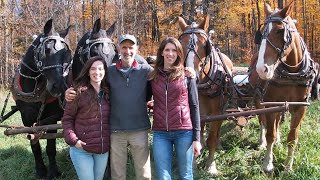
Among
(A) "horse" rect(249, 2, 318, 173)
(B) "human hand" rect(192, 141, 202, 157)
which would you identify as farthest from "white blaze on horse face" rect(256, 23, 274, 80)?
(B) "human hand" rect(192, 141, 202, 157)

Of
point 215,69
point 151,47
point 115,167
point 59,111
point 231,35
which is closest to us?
point 115,167

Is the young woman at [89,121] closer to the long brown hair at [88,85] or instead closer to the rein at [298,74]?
the long brown hair at [88,85]

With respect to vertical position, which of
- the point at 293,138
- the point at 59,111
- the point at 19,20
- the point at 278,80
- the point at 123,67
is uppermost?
the point at 19,20

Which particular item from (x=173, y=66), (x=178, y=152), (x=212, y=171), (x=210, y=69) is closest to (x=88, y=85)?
(x=173, y=66)

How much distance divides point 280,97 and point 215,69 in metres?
0.93

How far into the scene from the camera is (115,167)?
3420 millimetres

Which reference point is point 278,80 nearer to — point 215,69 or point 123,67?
point 215,69

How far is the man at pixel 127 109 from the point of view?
3283 mm

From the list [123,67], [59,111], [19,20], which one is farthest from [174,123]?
[19,20]

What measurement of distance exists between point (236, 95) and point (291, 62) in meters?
1.03

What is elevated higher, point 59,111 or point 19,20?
point 19,20

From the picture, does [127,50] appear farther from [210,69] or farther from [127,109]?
[210,69]

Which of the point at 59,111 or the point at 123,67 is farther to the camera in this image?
the point at 59,111

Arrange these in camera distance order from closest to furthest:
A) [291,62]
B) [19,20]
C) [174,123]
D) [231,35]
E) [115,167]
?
1. [174,123]
2. [115,167]
3. [291,62]
4. [19,20]
5. [231,35]
